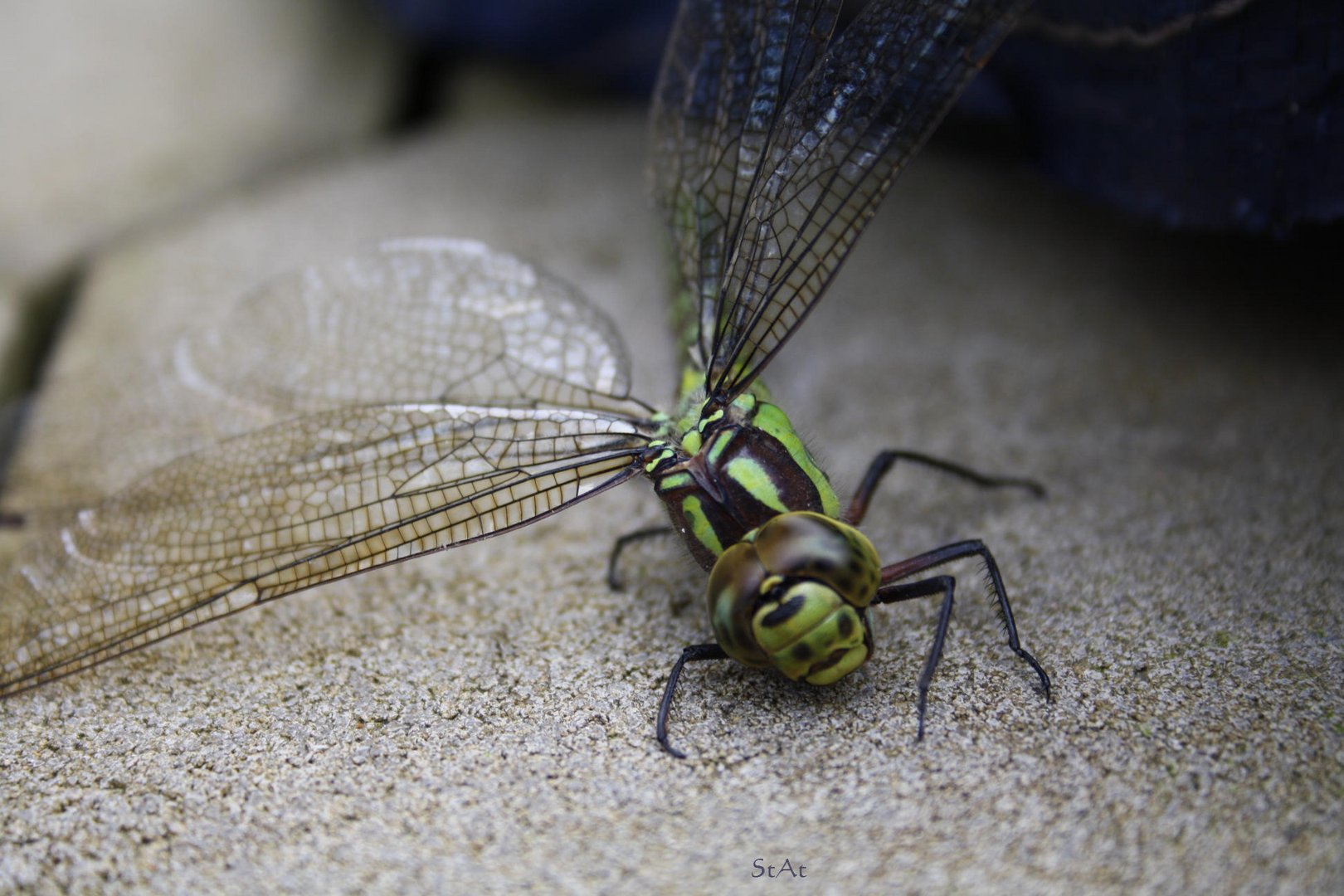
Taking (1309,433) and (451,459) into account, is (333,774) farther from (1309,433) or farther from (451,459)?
(1309,433)

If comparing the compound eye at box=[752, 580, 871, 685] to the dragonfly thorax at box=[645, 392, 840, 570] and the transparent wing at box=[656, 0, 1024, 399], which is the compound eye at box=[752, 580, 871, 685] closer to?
the dragonfly thorax at box=[645, 392, 840, 570]

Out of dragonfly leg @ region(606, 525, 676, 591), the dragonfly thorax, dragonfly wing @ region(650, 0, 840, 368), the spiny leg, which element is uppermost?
dragonfly wing @ region(650, 0, 840, 368)

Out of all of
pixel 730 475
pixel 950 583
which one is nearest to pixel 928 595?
pixel 950 583

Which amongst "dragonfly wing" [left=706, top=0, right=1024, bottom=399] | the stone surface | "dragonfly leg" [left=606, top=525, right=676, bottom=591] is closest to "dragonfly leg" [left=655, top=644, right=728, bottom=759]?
"dragonfly leg" [left=606, top=525, right=676, bottom=591]

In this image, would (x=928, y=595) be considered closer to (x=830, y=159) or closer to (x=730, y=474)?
(x=730, y=474)

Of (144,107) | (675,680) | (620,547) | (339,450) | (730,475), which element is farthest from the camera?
(144,107)

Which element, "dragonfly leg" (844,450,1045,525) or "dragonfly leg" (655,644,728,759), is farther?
"dragonfly leg" (844,450,1045,525)
